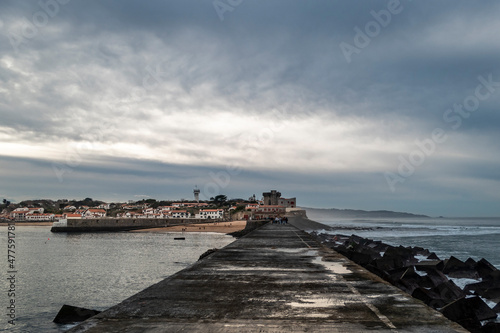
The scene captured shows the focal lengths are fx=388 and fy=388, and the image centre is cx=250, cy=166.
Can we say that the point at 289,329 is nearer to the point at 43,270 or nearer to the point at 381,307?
the point at 381,307

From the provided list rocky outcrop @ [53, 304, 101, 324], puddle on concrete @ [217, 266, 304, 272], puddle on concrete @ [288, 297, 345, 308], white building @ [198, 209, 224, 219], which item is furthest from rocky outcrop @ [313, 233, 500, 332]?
white building @ [198, 209, 224, 219]

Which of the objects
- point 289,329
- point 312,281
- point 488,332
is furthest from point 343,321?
point 488,332

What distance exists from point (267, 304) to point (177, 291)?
2.13 meters

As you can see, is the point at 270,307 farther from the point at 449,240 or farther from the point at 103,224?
the point at 103,224

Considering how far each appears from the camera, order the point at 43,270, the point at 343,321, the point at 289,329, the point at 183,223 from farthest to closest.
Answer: the point at 183,223 < the point at 43,270 < the point at 343,321 < the point at 289,329

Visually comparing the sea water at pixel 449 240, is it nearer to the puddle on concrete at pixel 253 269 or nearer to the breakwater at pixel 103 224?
the puddle on concrete at pixel 253 269

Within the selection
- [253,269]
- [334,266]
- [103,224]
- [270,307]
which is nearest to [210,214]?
[103,224]

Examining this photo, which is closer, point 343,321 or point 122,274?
point 343,321

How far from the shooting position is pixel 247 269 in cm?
1090

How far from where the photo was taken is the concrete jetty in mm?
5141

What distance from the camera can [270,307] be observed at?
6.27 meters

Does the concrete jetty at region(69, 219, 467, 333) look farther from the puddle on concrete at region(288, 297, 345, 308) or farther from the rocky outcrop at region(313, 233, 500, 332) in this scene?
the rocky outcrop at region(313, 233, 500, 332)

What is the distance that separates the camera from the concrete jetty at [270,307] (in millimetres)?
5141

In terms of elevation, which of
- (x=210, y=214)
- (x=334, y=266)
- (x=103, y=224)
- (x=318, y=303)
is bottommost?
(x=103, y=224)
